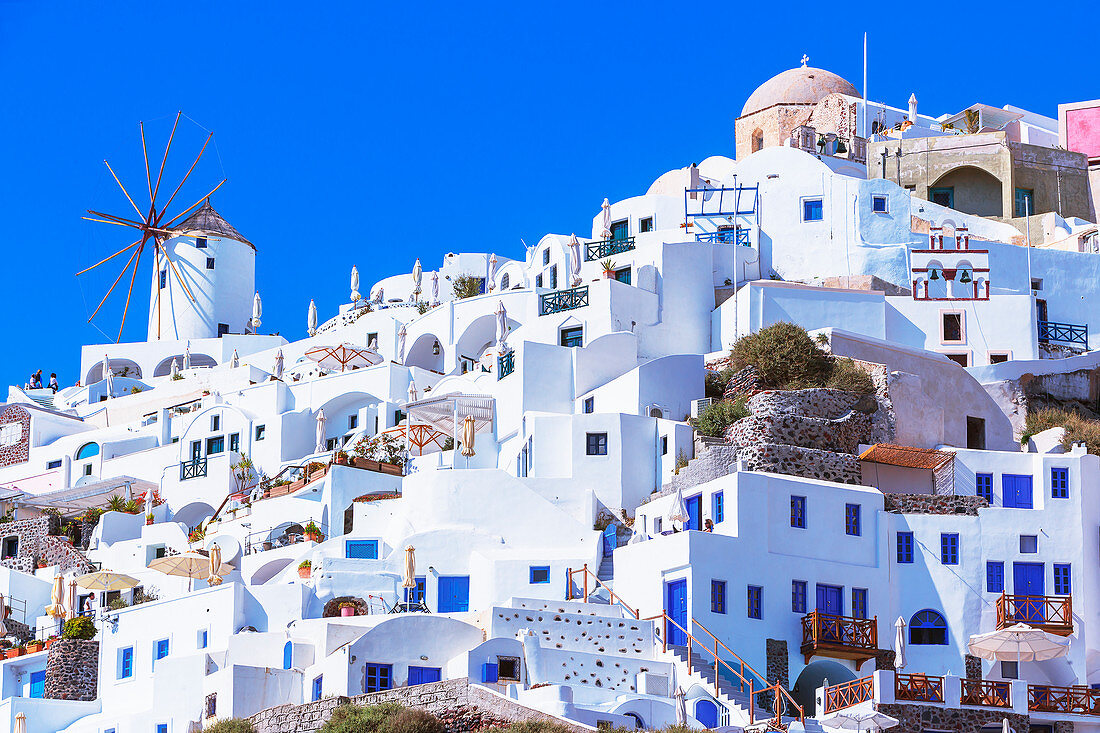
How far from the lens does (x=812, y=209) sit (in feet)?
198

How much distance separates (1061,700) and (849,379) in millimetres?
12060

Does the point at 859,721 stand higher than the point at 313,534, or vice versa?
the point at 313,534

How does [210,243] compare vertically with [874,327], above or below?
above

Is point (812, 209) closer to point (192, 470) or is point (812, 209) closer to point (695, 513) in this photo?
point (695, 513)

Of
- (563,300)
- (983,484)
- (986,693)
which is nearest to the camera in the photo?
(986,693)

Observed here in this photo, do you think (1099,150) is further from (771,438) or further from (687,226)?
(771,438)

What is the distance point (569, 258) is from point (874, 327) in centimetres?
1126

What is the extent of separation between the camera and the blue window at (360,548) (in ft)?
158

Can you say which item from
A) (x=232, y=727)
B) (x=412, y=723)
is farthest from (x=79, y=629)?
(x=412, y=723)

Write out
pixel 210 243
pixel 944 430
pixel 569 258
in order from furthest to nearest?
pixel 210 243
pixel 569 258
pixel 944 430

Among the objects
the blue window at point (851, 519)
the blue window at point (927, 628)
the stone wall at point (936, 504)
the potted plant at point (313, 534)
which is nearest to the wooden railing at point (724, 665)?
the blue window at point (927, 628)

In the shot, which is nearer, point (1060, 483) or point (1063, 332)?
point (1060, 483)

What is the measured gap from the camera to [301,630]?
137ft

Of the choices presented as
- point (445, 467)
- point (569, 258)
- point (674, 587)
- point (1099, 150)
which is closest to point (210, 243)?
point (569, 258)
